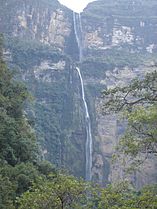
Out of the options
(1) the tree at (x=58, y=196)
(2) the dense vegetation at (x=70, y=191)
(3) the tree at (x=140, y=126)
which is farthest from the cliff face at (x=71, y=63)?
(1) the tree at (x=58, y=196)

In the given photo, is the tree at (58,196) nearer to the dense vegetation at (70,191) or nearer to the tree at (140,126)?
the dense vegetation at (70,191)

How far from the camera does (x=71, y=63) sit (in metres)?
40.0

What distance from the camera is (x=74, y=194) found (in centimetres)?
636

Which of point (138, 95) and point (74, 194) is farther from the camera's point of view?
point (138, 95)

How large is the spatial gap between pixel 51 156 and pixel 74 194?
1073 inches

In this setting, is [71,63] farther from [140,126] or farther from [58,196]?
[58,196]

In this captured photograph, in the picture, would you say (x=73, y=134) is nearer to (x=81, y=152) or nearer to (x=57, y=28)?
(x=81, y=152)

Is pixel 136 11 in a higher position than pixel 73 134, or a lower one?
higher

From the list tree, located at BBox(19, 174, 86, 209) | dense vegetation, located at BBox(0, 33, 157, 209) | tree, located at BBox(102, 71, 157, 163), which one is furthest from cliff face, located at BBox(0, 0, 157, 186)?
tree, located at BBox(19, 174, 86, 209)

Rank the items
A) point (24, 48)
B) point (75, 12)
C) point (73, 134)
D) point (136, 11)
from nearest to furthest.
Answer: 1. point (73, 134)
2. point (24, 48)
3. point (75, 12)
4. point (136, 11)

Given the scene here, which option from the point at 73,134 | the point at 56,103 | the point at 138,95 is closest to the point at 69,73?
the point at 56,103

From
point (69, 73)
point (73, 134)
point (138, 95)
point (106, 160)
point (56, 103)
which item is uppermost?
point (138, 95)

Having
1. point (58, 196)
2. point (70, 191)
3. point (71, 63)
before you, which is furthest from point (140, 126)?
point (71, 63)

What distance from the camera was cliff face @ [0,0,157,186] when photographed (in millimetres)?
35094
